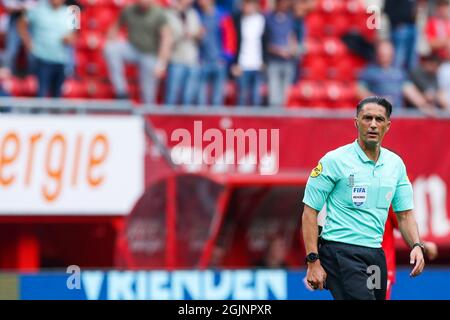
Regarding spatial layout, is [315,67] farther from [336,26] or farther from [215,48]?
[215,48]

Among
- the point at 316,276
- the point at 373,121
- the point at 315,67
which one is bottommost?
the point at 316,276

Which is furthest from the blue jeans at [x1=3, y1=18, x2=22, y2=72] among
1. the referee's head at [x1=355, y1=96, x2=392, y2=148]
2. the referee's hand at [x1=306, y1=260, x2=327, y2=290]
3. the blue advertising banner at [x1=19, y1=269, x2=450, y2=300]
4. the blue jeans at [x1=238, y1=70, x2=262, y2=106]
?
the referee's hand at [x1=306, y1=260, x2=327, y2=290]

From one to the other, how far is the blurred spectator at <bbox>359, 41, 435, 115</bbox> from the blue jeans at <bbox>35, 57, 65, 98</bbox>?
159 inches

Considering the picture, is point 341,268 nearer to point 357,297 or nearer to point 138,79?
point 357,297

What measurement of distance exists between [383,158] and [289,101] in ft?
28.7

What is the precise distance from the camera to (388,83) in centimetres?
1758

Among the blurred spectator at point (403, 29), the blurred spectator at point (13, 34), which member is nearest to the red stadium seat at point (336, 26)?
the blurred spectator at point (403, 29)

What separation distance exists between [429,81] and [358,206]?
30.1 feet

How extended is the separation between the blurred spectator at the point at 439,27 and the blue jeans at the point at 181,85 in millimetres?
Result: 3764

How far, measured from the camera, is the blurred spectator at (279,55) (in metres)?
17.2

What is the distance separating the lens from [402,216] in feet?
30.2

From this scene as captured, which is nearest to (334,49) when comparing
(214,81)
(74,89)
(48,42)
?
(214,81)

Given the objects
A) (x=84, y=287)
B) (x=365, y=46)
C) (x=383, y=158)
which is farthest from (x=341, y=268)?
(x=365, y=46)

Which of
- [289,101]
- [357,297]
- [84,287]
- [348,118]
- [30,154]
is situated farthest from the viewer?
[289,101]
